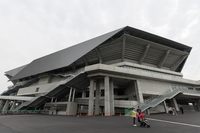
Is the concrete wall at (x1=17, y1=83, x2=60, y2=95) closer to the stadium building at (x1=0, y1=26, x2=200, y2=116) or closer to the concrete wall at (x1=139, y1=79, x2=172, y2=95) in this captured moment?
the stadium building at (x1=0, y1=26, x2=200, y2=116)

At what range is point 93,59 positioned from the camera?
36250mm

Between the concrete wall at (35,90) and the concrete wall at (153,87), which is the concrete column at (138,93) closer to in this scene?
the concrete wall at (153,87)

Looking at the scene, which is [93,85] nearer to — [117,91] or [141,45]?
[117,91]

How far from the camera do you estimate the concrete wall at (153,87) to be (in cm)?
2950

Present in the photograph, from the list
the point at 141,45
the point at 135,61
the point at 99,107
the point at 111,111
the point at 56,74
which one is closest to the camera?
the point at 111,111

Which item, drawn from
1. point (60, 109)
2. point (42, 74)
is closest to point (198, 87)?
point (60, 109)

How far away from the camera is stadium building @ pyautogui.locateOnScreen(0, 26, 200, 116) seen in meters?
25.4

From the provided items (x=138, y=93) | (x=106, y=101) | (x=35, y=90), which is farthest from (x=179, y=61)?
(x=35, y=90)

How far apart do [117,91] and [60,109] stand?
14.1 meters

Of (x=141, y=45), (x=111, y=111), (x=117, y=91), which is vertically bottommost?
(x=111, y=111)

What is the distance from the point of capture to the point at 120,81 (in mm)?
29906

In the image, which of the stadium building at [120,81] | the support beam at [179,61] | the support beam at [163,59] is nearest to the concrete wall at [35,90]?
the stadium building at [120,81]

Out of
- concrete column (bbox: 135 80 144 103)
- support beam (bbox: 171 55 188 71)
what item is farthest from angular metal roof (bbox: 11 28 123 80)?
support beam (bbox: 171 55 188 71)

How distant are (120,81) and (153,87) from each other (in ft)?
23.7
